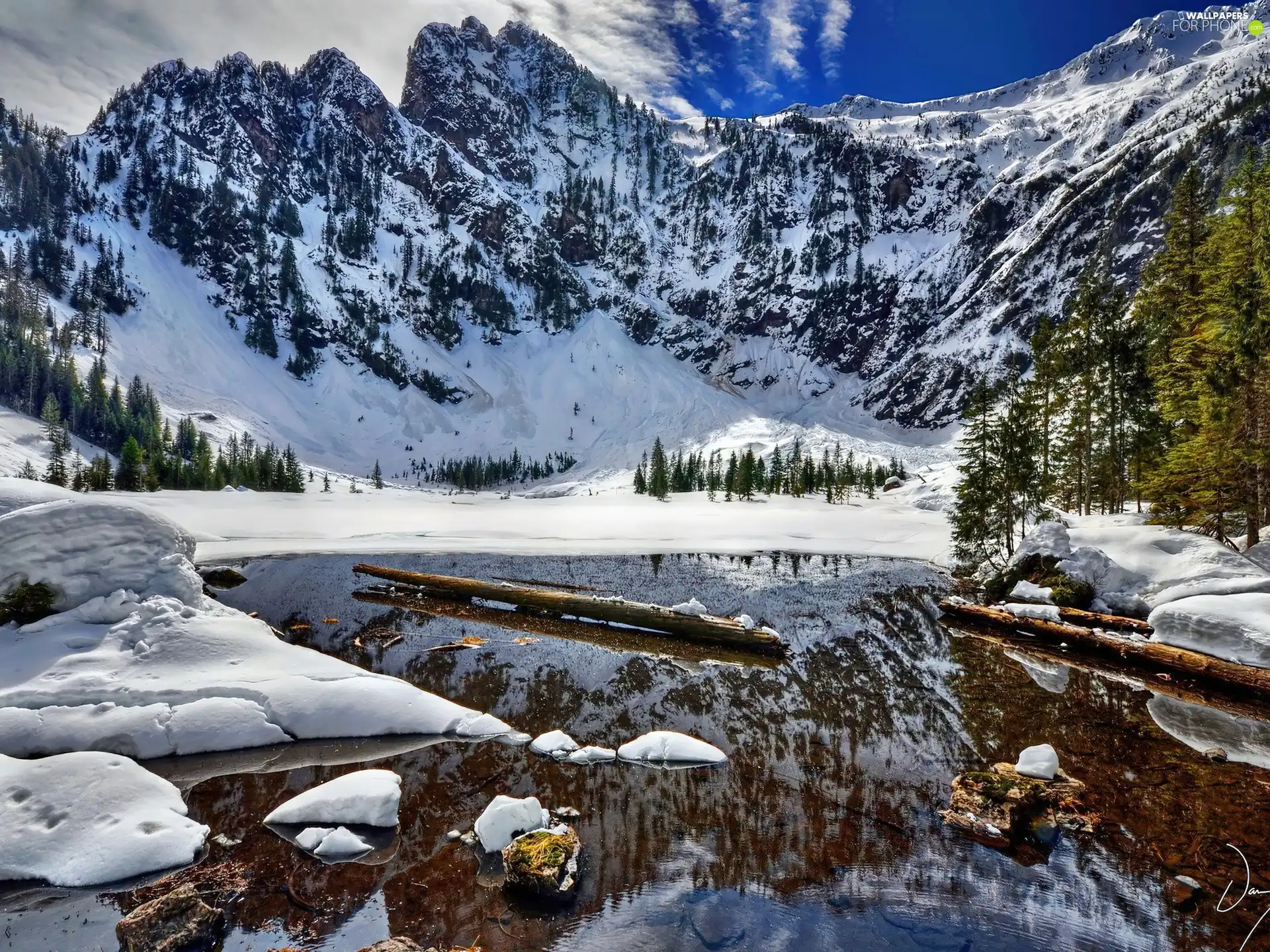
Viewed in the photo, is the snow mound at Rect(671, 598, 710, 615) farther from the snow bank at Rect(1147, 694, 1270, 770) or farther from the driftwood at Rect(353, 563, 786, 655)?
the snow bank at Rect(1147, 694, 1270, 770)

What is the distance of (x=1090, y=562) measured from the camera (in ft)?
65.2

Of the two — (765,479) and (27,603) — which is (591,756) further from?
(765,479)

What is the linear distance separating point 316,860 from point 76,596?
29.4 feet

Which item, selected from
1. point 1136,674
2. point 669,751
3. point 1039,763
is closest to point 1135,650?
point 1136,674

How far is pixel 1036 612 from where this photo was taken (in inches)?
726

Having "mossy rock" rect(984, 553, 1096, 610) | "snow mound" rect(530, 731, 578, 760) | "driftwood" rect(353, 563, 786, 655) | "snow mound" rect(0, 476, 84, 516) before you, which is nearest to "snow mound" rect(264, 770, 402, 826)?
"snow mound" rect(530, 731, 578, 760)

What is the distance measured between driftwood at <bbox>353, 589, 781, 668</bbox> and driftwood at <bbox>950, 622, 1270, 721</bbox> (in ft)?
25.1

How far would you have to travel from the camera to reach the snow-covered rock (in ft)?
65.4

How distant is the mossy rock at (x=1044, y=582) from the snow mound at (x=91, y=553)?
2530cm

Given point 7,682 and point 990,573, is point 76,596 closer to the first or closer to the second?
point 7,682

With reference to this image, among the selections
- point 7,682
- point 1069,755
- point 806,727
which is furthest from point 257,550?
point 1069,755

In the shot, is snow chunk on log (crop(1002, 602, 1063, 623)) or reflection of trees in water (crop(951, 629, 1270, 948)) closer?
reflection of trees in water (crop(951, 629, 1270, 948))

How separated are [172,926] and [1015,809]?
9.86 m
